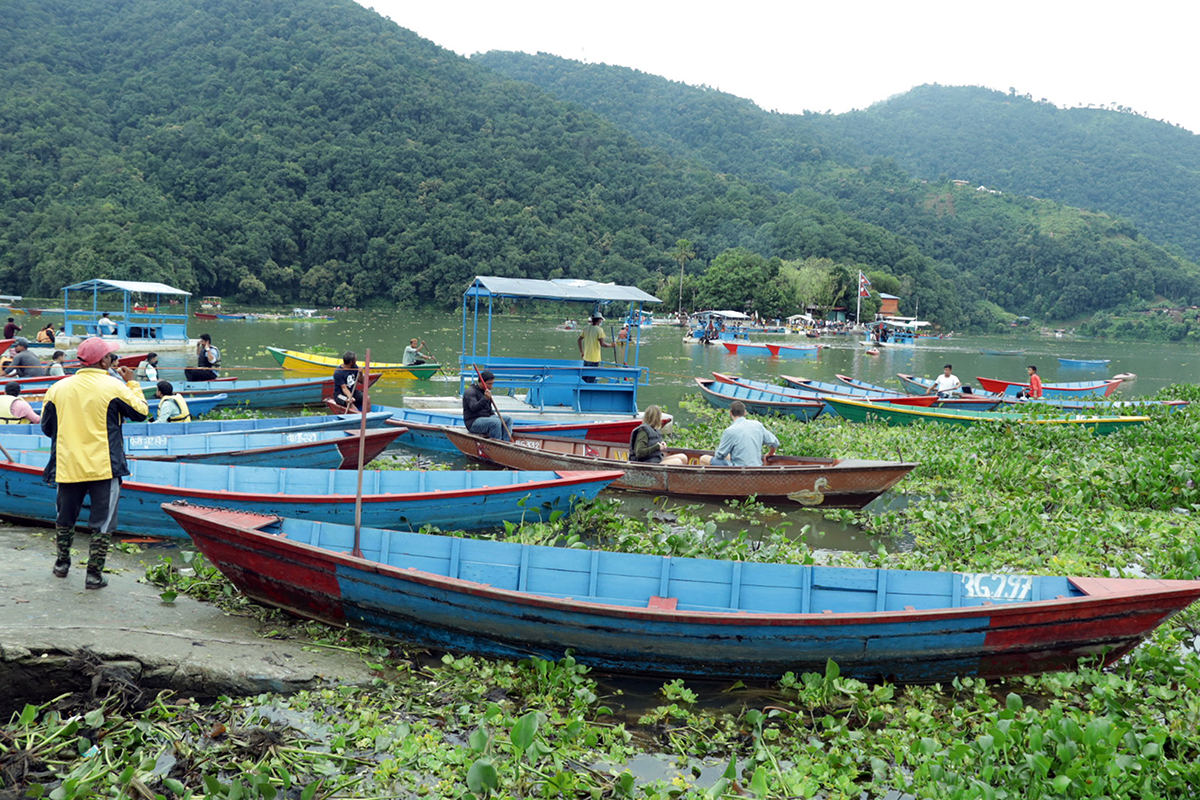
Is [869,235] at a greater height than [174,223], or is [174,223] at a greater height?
[869,235]

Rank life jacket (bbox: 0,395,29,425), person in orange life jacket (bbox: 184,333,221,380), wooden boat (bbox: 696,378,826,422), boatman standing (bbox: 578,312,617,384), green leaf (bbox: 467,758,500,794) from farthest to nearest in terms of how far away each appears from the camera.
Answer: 1. person in orange life jacket (bbox: 184,333,221,380)
2. wooden boat (bbox: 696,378,826,422)
3. boatman standing (bbox: 578,312,617,384)
4. life jacket (bbox: 0,395,29,425)
5. green leaf (bbox: 467,758,500,794)

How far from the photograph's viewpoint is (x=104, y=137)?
78.8m

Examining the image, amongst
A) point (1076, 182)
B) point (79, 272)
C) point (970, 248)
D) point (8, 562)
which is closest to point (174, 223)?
point (79, 272)

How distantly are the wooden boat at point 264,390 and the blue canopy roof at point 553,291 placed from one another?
2.84 meters

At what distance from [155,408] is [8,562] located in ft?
20.5

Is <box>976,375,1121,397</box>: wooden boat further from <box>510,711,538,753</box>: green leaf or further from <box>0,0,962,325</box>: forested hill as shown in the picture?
<box>0,0,962,325</box>: forested hill

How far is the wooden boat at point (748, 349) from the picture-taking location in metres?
48.2

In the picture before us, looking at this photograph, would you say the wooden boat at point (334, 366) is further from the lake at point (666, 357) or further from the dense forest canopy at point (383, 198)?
the dense forest canopy at point (383, 198)

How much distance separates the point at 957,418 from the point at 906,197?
126 metres

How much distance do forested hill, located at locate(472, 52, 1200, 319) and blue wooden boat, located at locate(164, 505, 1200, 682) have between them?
116m

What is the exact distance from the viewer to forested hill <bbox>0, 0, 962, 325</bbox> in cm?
7038

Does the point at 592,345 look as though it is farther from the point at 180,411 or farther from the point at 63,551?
the point at 63,551

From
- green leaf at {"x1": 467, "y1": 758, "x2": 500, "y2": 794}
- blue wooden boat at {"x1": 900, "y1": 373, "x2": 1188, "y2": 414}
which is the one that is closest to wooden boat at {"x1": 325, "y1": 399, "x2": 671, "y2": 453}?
green leaf at {"x1": 467, "y1": 758, "x2": 500, "y2": 794}

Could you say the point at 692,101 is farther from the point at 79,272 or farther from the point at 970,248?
the point at 79,272
